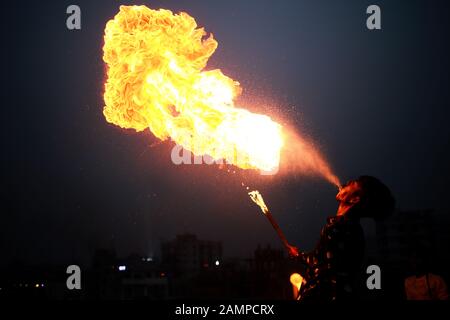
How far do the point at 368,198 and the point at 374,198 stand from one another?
5 cm

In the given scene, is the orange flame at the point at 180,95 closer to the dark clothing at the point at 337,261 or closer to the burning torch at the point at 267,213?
the burning torch at the point at 267,213

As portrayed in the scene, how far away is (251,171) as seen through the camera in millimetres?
5918

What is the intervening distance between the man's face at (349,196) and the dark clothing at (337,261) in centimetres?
13

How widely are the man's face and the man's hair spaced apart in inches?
1.5

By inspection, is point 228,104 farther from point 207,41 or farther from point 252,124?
point 207,41

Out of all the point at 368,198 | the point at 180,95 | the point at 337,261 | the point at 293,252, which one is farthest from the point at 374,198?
the point at 180,95

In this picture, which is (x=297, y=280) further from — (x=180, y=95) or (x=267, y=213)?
(x=180, y=95)

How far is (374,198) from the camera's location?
372cm

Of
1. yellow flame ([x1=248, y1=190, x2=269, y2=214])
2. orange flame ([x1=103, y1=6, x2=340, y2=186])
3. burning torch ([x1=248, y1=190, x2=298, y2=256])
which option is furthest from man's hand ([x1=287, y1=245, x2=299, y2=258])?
orange flame ([x1=103, y1=6, x2=340, y2=186])

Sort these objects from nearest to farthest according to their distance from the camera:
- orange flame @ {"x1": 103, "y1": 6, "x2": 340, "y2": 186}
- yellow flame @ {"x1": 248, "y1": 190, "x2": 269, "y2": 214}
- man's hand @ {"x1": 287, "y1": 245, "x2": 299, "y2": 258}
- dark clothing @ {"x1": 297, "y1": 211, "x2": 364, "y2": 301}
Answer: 1. dark clothing @ {"x1": 297, "y1": 211, "x2": 364, "y2": 301}
2. man's hand @ {"x1": 287, "y1": 245, "x2": 299, "y2": 258}
3. yellow flame @ {"x1": 248, "y1": 190, "x2": 269, "y2": 214}
4. orange flame @ {"x1": 103, "y1": 6, "x2": 340, "y2": 186}

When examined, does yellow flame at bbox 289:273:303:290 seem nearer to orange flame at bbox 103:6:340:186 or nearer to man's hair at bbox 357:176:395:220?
man's hair at bbox 357:176:395:220

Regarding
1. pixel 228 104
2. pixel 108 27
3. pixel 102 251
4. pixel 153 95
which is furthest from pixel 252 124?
pixel 102 251

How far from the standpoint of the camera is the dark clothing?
3.51m

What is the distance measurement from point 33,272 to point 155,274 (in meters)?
12.1
